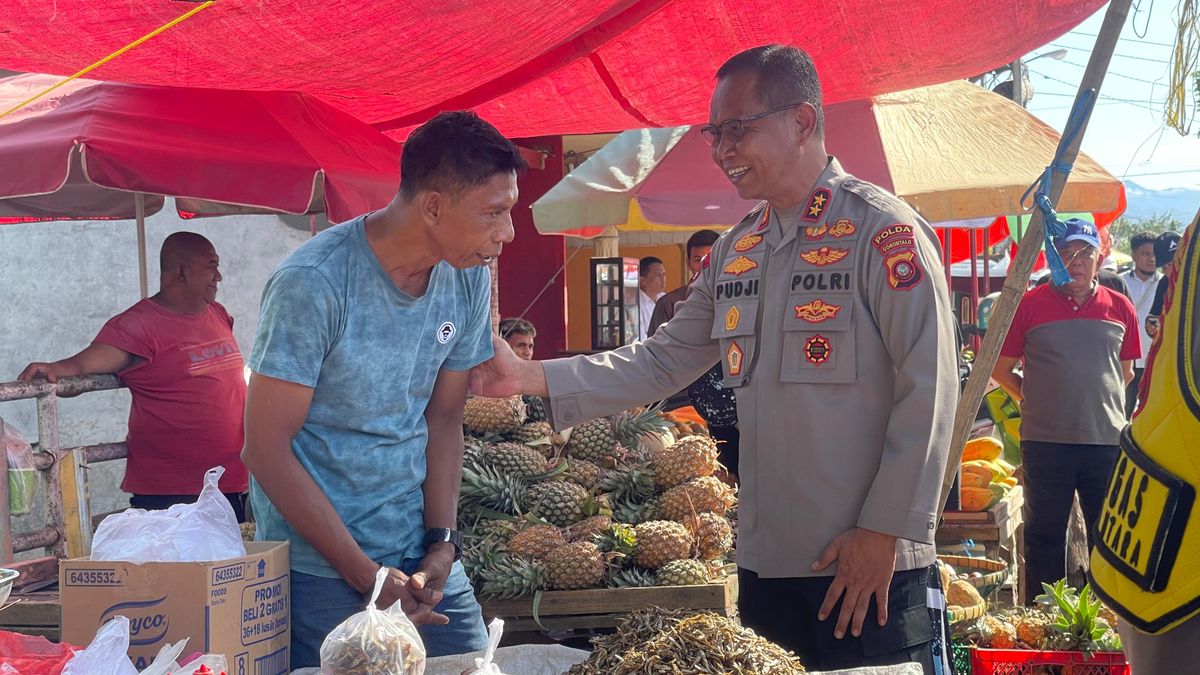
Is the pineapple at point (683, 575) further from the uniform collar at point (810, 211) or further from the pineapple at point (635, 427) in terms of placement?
the uniform collar at point (810, 211)

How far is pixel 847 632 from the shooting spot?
2762 millimetres

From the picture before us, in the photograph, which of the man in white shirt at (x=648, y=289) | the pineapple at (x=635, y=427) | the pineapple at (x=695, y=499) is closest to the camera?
the pineapple at (x=695, y=499)

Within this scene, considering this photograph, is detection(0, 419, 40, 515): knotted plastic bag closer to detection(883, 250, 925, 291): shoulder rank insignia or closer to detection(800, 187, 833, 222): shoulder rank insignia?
detection(800, 187, 833, 222): shoulder rank insignia

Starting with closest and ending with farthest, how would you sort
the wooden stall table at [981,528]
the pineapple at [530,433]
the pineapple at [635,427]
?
1. the pineapple at [530,433]
2. the pineapple at [635,427]
3. the wooden stall table at [981,528]

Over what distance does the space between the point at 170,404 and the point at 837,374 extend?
4311 mm

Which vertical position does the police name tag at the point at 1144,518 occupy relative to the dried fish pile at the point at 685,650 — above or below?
above

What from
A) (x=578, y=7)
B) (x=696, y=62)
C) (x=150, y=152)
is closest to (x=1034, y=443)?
(x=696, y=62)

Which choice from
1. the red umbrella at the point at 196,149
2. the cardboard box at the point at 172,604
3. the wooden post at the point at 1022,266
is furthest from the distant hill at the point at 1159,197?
the red umbrella at the point at 196,149

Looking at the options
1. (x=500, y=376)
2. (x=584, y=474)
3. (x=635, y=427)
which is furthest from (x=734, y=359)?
(x=635, y=427)

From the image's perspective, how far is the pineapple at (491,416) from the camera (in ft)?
18.0

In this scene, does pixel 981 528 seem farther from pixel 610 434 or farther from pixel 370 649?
pixel 370 649

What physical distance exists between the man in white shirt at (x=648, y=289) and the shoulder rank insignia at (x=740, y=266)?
333 inches

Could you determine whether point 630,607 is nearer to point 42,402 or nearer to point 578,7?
point 578,7

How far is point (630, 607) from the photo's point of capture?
14.4ft
